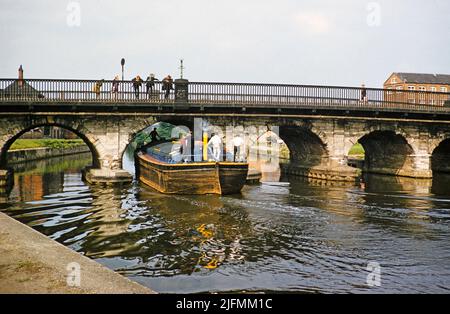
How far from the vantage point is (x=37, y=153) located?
4256cm

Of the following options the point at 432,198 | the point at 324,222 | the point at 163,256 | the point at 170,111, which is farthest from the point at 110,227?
the point at 432,198

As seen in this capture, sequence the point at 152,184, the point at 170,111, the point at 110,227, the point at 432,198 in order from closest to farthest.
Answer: the point at 110,227 < the point at 432,198 < the point at 152,184 < the point at 170,111

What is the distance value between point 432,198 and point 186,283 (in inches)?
654

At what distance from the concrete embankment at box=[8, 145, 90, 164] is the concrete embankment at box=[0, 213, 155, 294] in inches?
1172

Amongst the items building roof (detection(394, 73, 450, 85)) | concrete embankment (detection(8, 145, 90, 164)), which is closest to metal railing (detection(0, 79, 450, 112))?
concrete embankment (detection(8, 145, 90, 164))

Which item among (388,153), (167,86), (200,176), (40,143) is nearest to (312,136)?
(388,153)

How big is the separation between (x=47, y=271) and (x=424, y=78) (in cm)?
7456

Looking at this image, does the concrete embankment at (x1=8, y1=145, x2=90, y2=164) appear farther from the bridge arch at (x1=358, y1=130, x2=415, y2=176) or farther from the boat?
the bridge arch at (x1=358, y1=130, x2=415, y2=176)

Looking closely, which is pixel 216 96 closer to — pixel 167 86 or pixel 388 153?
pixel 167 86

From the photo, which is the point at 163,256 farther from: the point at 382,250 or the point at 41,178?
the point at 41,178

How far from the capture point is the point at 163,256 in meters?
11.0

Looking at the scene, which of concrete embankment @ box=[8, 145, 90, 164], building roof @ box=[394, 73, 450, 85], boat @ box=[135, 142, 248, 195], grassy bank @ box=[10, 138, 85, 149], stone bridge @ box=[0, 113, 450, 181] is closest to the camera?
boat @ box=[135, 142, 248, 195]

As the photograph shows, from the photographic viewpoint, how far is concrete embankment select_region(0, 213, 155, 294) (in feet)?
20.5
